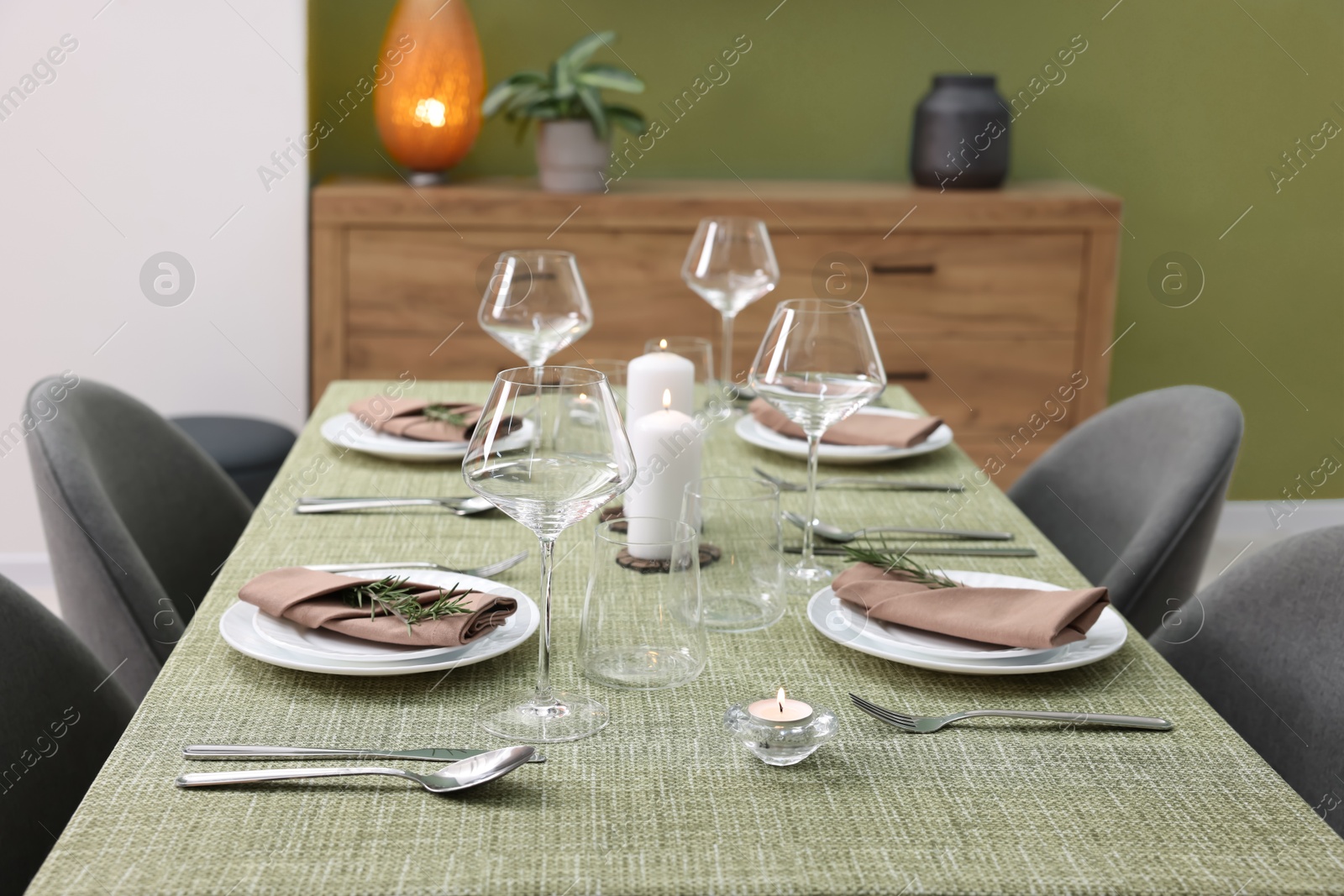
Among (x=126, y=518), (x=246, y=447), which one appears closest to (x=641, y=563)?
(x=126, y=518)

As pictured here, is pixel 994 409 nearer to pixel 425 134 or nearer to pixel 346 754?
pixel 425 134

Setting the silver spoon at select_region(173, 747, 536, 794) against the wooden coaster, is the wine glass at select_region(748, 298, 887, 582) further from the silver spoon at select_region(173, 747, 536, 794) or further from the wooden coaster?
the silver spoon at select_region(173, 747, 536, 794)

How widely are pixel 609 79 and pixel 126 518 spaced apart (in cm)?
169

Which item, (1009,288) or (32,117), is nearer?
(32,117)

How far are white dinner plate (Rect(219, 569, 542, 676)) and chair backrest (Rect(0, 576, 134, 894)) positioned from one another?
195mm

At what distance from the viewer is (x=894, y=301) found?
302 centimetres

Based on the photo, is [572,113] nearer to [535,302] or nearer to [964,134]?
[964,134]

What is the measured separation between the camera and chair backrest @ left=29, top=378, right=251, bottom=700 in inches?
52.5

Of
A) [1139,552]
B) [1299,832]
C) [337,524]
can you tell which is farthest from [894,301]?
[1299,832]

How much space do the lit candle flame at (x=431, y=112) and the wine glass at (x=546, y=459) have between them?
2286 mm

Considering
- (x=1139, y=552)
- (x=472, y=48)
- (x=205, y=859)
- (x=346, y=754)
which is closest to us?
(x=205, y=859)

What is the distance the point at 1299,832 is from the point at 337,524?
0.91 meters

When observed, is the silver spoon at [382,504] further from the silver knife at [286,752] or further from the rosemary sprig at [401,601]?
the silver knife at [286,752]

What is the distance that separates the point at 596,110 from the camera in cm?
288
